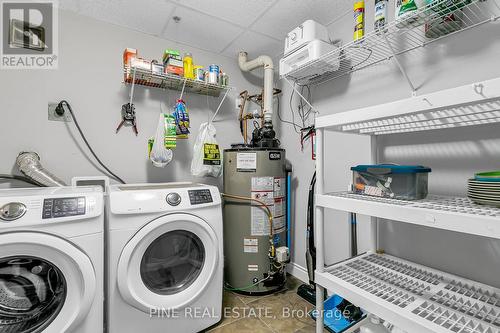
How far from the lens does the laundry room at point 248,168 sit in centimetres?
97

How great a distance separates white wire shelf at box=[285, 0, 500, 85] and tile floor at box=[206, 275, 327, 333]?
165 centimetres

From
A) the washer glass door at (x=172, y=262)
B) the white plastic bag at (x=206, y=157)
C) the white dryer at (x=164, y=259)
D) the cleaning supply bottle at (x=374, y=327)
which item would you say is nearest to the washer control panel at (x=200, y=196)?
the white dryer at (x=164, y=259)

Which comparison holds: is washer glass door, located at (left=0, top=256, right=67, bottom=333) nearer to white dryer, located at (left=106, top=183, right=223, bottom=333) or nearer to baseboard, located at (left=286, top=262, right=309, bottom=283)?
white dryer, located at (left=106, top=183, right=223, bottom=333)

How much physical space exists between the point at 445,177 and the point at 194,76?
1.78 meters

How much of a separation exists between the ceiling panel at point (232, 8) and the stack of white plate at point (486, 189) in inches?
58.7

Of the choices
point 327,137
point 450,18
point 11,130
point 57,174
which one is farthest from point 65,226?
point 450,18

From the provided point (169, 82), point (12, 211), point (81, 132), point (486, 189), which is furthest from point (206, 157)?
point (486, 189)

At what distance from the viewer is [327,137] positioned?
183 cm

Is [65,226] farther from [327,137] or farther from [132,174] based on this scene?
[327,137]

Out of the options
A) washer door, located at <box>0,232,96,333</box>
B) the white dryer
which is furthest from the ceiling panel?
washer door, located at <box>0,232,96,333</box>

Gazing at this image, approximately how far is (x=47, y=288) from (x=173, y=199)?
0.65 m

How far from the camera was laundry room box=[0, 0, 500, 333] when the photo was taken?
0.97 m

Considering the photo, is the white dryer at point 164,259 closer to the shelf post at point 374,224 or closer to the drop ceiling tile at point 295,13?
the shelf post at point 374,224

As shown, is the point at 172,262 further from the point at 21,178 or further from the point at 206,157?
the point at 21,178
